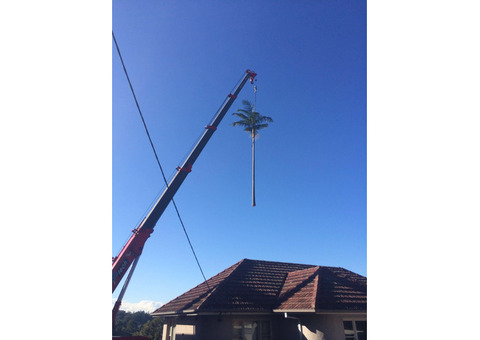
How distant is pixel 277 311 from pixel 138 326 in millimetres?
A: 52627

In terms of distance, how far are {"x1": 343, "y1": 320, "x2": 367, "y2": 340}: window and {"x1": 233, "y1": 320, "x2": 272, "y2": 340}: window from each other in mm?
3288

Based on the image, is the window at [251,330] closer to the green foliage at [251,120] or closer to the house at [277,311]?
the house at [277,311]

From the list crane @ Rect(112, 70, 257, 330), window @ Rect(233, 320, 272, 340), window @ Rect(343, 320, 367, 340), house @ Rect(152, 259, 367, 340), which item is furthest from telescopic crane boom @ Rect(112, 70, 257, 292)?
window @ Rect(343, 320, 367, 340)

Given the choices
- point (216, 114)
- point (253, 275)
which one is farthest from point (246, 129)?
point (253, 275)

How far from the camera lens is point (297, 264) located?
62.0 feet

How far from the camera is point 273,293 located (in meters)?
14.3

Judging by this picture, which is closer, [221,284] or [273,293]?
[221,284]

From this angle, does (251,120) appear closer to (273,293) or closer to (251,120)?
(251,120)

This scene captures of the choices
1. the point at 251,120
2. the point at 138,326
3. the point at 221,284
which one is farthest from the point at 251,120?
the point at 138,326

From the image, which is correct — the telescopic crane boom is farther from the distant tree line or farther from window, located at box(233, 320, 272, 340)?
the distant tree line

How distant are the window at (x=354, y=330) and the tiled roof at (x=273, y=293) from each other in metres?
0.76

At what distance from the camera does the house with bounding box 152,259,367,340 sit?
11633 millimetres
